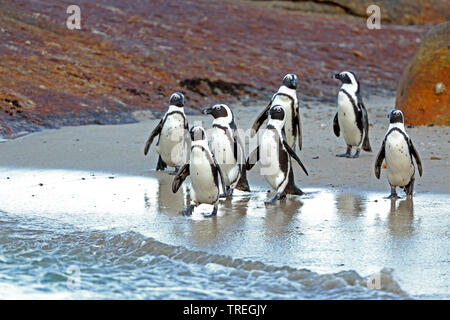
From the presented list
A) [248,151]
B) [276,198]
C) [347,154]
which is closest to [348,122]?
[347,154]

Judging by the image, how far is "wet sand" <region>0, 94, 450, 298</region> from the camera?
4.49m

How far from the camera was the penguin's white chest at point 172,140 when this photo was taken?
24.2 feet

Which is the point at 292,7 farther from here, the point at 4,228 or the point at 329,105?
the point at 4,228

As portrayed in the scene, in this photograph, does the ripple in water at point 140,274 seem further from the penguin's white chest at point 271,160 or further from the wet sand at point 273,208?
the penguin's white chest at point 271,160

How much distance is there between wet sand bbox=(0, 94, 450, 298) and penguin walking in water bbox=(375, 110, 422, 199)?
0.16 m

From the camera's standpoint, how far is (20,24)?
13.2 m

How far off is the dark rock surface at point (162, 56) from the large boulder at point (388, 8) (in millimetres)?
1944

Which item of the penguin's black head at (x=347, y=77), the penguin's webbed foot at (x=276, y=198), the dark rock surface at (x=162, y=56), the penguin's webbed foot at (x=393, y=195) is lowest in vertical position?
the penguin's webbed foot at (x=276, y=198)

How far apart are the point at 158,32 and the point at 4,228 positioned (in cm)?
1017

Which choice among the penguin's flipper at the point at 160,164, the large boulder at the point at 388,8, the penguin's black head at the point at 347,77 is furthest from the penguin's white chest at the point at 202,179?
the large boulder at the point at 388,8

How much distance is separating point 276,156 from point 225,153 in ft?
1.42

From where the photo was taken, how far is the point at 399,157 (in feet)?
20.5
